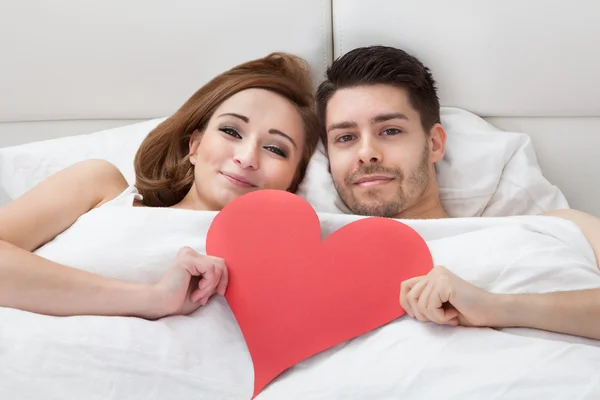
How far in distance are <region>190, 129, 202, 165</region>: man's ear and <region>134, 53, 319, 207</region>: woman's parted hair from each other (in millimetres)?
16

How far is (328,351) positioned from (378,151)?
47 centimetres

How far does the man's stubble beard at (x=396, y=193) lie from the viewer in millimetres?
1180

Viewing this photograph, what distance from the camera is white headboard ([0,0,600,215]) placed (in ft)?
4.34

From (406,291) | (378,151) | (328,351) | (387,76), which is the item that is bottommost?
(328,351)

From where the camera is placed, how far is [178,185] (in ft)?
4.30

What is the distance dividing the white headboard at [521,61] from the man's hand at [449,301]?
2.20 ft

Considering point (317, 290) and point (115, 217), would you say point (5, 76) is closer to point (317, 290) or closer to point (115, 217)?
point (115, 217)

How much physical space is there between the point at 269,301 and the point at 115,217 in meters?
0.36

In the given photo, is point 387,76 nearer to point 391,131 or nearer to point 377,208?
point 391,131

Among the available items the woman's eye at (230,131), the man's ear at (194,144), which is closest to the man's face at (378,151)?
the woman's eye at (230,131)

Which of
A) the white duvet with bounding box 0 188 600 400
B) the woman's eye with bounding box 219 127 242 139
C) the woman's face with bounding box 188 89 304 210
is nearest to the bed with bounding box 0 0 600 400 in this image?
the white duvet with bounding box 0 188 600 400

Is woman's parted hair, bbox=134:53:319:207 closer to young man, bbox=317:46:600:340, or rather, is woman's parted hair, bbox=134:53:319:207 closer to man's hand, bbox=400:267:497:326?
young man, bbox=317:46:600:340

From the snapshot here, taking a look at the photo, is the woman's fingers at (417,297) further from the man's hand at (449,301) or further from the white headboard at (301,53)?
the white headboard at (301,53)

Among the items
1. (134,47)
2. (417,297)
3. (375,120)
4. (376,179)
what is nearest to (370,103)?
(375,120)
